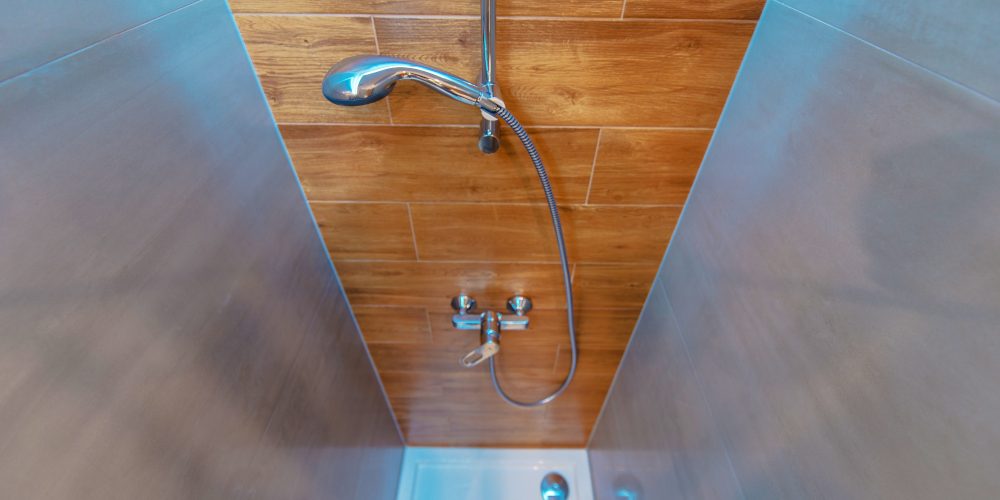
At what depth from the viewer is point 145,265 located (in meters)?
0.50

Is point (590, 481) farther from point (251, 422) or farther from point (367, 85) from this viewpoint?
point (367, 85)

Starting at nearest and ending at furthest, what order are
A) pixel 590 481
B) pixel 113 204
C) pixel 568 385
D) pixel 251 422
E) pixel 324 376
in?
pixel 113 204, pixel 251 422, pixel 324 376, pixel 568 385, pixel 590 481

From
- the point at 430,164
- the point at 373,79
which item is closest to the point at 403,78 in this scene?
the point at 373,79

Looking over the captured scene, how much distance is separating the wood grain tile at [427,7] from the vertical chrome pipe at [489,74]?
0.12ft

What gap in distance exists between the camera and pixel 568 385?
1.36 metres

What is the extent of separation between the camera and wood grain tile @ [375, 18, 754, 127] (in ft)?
2.35

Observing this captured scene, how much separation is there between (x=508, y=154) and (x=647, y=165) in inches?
11.2

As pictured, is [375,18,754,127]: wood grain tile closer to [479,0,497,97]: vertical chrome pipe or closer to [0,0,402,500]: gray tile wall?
[479,0,497,97]: vertical chrome pipe

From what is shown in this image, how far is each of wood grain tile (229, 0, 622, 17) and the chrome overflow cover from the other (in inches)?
55.4

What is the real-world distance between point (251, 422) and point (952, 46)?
3.25ft

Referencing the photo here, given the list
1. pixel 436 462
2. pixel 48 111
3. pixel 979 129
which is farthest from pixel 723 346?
pixel 436 462

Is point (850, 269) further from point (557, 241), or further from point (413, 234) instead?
point (413, 234)

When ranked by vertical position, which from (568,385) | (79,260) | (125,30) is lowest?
(79,260)

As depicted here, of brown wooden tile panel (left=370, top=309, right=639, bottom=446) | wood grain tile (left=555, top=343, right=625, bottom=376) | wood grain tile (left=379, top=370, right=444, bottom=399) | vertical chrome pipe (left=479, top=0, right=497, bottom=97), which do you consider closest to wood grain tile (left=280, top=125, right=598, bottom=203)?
vertical chrome pipe (left=479, top=0, right=497, bottom=97)
